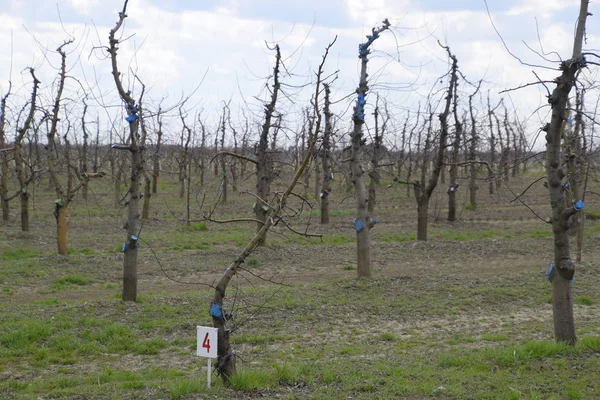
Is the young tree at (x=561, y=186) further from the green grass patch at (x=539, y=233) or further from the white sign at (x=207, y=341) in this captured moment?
the green grass patch at (x=539, y=233)

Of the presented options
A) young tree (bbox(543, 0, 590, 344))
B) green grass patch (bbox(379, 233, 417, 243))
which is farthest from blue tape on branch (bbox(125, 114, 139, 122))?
green grass patch (bbox(379, 233, 417, 243))

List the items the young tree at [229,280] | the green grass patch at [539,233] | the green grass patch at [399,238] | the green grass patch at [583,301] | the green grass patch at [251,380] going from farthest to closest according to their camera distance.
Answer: the green grass patch at [539,233] → the green grass patch at [399,238] → the green grass patch at [583,301] → the green grass patch at [251,380] → the young tree at [229,280]

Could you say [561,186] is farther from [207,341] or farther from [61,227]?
[61,227]

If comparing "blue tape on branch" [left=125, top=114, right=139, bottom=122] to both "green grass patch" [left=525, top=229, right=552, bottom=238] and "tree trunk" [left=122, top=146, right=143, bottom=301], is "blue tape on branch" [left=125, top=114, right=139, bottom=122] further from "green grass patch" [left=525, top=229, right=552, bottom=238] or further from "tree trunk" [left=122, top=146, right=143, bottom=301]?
"green grass patch" [left=525, top=229, right=552, bottom=238]

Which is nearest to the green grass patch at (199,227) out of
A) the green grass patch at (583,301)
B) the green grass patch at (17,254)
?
the green grass patch at (17,254)

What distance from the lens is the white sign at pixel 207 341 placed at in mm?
5953

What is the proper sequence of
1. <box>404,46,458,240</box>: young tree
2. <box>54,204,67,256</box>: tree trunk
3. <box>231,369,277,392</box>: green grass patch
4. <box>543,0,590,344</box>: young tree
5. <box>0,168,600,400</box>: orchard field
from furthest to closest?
<box>404,46,458,240</box>: young tree → <box>54,204,67,256</box>: tree trunk → <box>543,0,590,344</box>: young tree → <box>0,168,600,400</box>: orchard field → <box>231,369,277,392</box>: green grass patch

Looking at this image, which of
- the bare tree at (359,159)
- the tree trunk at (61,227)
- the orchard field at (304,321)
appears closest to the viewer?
the orchard field at (304,321)

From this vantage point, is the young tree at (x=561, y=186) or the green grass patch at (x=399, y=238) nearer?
the young tree at (x=561, y=186)

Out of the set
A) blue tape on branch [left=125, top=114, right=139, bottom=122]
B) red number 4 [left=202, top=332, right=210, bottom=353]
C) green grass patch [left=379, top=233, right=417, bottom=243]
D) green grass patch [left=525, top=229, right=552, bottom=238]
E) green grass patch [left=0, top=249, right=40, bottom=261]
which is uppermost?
blue tape on branch [left=125, top=114, right=139, bottom=122]

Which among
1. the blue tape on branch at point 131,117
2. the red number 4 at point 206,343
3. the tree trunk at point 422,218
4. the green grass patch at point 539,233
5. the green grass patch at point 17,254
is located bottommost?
the green grass patch at point 17,254

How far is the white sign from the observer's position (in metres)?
5.95

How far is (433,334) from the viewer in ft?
31.4

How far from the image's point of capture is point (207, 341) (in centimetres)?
599
